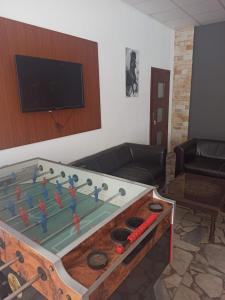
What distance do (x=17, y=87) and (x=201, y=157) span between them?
10.5ft

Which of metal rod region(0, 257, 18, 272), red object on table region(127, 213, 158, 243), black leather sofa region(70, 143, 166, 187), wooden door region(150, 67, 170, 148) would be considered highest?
wooden door region(150, 67, 170, 148)

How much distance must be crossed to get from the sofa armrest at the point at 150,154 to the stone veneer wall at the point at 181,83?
168cm

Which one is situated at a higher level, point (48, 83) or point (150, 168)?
point (48, 83)

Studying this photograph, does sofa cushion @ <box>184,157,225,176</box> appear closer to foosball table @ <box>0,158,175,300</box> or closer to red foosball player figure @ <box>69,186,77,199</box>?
foosball table @ <box>0,158,175,300</box>

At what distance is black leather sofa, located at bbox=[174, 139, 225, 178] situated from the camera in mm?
3341

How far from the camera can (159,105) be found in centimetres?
449

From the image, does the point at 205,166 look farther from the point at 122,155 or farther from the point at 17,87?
the point at 17,87

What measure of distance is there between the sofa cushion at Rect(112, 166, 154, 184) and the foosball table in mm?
1231

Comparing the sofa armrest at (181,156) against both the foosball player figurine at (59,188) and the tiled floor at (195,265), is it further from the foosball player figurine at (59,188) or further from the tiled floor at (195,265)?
the foosball player figurine at (59,188)

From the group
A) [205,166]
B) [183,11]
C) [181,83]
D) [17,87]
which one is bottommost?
[205,166]

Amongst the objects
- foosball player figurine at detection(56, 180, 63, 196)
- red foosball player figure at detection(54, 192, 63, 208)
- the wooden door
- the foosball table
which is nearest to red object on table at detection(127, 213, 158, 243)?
the foosball table

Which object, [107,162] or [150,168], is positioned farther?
[150,168]

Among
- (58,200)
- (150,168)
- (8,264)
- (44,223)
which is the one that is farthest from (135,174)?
(8,264)

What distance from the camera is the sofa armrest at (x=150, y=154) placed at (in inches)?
130
